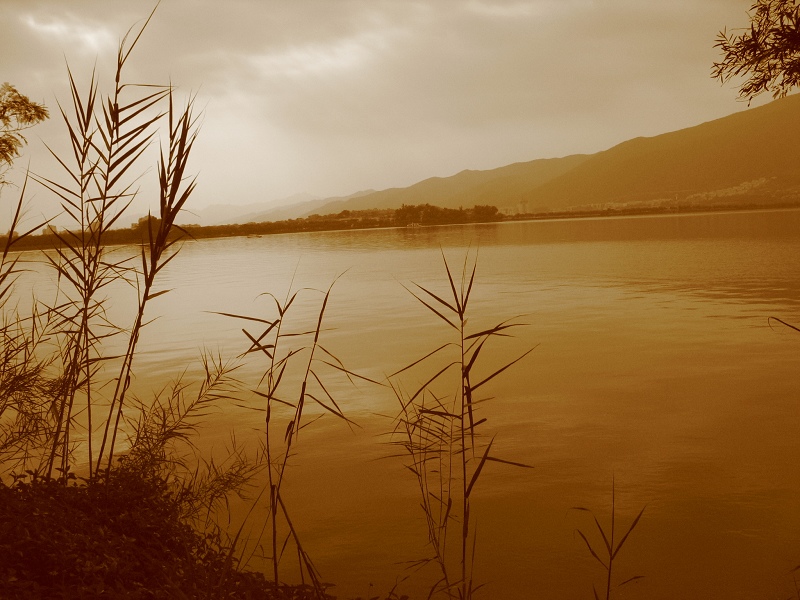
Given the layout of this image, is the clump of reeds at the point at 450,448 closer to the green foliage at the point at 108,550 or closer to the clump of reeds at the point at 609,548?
the clump of reeds at the point at 609,548

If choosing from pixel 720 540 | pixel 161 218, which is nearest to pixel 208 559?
pixel 161 218

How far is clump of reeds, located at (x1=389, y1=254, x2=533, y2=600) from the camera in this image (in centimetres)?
494

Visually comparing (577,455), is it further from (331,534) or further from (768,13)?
(768,13)

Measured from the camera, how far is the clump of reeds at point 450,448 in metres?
4.94

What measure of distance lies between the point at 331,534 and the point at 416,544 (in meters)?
1.09

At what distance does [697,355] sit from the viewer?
641 inches

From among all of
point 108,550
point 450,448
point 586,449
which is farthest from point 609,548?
point 586,449

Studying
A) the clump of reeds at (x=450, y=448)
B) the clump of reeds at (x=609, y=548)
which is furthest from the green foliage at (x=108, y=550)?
the clump of reeds at (x=609, y=548)

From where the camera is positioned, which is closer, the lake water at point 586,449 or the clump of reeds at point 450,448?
the clump of reeds at point 450,448

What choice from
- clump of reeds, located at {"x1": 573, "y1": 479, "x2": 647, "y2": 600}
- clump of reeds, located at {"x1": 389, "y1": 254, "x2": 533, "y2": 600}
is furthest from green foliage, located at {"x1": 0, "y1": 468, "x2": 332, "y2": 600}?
clump of reeds, located at {"x1": 573, "y1": 479, "x2": 647, "y2": 600}

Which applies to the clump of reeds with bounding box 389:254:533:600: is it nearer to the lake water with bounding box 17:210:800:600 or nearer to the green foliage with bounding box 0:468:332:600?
the lake water with bounding box 17:210:800:600

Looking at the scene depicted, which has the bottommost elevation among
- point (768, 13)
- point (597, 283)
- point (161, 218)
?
point (597, 283)

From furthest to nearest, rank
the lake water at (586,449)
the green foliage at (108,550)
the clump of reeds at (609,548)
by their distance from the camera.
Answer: the lake water at (586,449) < the green foliage at (108,550) < the clump of reeds at (609,548)

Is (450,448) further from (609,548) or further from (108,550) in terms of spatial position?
(108,550)
